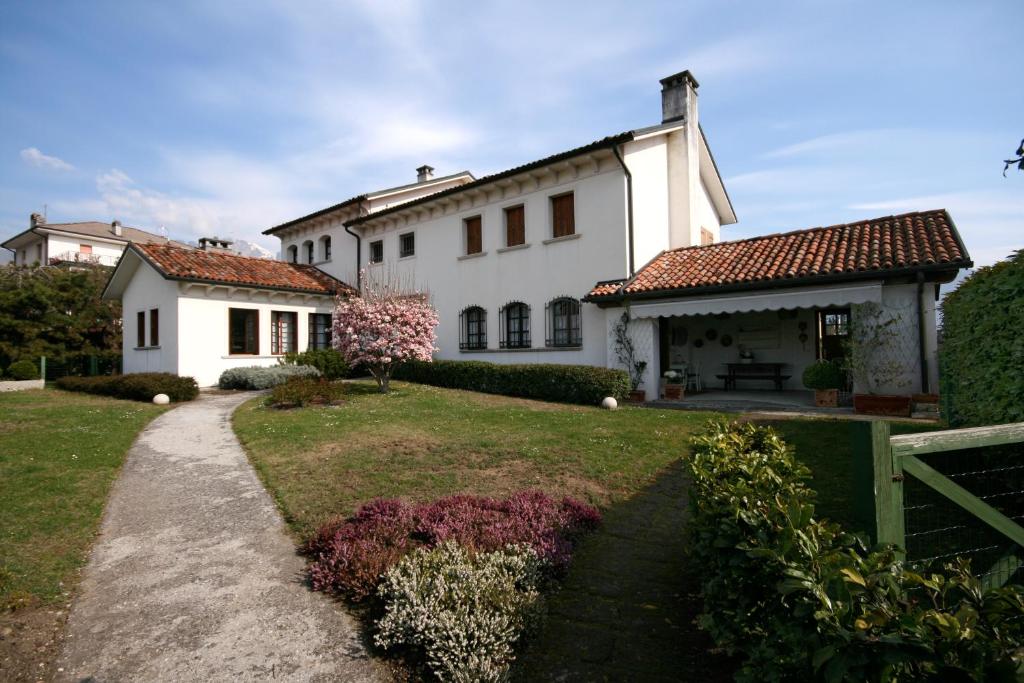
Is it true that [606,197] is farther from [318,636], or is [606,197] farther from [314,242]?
[314,242]

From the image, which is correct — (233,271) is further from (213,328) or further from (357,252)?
(357,252)

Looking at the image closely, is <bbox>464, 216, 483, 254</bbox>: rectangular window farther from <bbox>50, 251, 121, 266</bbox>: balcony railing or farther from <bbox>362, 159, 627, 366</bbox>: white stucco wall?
<bbox>50, 251, 121, 266</bbox>: balcony railing

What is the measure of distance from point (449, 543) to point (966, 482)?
6.14 m

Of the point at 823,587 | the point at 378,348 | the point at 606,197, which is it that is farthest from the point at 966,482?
the point at 378,348

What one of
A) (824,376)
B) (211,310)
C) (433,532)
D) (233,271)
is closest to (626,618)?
(433,532)

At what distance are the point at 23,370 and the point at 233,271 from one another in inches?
394

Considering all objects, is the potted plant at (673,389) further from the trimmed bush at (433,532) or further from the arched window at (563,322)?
the trimmed bush at (433,532)

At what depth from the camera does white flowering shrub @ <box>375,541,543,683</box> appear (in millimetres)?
3166

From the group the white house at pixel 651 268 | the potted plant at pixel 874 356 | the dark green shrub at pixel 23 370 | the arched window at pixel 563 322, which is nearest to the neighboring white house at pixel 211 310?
the white house at pixel 651 268

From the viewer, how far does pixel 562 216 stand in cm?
1769

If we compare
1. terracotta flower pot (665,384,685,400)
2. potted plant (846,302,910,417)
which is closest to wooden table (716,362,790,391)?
terracotta flower pot (665,384,685,400)

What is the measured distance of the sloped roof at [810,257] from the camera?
11828 millimetres

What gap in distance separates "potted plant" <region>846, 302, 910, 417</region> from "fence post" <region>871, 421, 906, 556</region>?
10375mm

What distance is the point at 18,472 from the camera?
740cm
